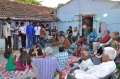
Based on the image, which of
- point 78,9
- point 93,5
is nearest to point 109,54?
point 93,5

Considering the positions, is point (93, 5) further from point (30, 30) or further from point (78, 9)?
point (30, 30)

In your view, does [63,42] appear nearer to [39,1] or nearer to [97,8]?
[97,8]

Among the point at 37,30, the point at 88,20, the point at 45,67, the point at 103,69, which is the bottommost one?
the point at 45,67

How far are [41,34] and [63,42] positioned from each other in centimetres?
292

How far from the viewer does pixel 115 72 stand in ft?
13.5

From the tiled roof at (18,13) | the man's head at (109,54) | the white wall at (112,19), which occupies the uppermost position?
the tiled roof at (18,13)

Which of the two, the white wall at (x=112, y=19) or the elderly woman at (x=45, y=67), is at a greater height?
the white wall at (x=112, y=19)

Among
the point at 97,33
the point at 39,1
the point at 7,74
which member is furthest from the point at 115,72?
the point at 39,1

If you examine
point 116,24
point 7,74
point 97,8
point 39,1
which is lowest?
point 7,74

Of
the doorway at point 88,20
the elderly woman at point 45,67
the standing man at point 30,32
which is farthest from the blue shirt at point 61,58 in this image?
the doorway at point 88,20

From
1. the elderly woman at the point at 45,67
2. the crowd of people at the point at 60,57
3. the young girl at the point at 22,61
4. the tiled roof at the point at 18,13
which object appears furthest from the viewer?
the tiled roof at the point at 18,13

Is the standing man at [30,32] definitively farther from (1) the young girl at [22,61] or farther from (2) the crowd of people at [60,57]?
(1) the young girl at [22,61]

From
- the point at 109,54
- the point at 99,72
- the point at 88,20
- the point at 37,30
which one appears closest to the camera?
the point at 99,72

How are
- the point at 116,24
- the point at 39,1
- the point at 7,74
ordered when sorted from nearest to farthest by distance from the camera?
the point at 7,74
the point at 116,24
the point at 39,1
